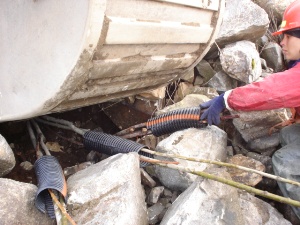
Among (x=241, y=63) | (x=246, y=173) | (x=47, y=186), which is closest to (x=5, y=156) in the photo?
(x=47, y=186)

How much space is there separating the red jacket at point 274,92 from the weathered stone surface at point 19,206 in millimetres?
1435

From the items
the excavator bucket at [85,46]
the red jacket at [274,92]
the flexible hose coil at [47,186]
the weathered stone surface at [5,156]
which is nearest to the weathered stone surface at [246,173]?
the red jacket at [274,92]

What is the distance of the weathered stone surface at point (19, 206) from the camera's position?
1.74m

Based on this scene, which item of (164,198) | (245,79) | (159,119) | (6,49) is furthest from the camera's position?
(245,79)

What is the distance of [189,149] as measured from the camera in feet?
7.94

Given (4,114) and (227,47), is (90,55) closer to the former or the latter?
(4,114)

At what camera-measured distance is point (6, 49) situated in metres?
2.17

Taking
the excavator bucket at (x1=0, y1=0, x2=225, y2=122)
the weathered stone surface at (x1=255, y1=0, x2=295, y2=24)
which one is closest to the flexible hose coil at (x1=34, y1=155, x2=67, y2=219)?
the excavator bucket at (x1=0, y1=0, x2=225, y2=122)

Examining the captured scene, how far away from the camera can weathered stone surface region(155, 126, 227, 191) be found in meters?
2.30

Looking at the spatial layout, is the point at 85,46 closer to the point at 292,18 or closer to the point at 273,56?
the point at 292,18

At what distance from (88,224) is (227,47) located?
7.48ft

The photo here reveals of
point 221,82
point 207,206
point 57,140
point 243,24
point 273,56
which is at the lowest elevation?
point 57,140

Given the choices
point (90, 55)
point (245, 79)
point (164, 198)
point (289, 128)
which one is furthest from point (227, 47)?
point (90, 55)

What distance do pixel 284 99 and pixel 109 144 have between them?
1228 millimetres
